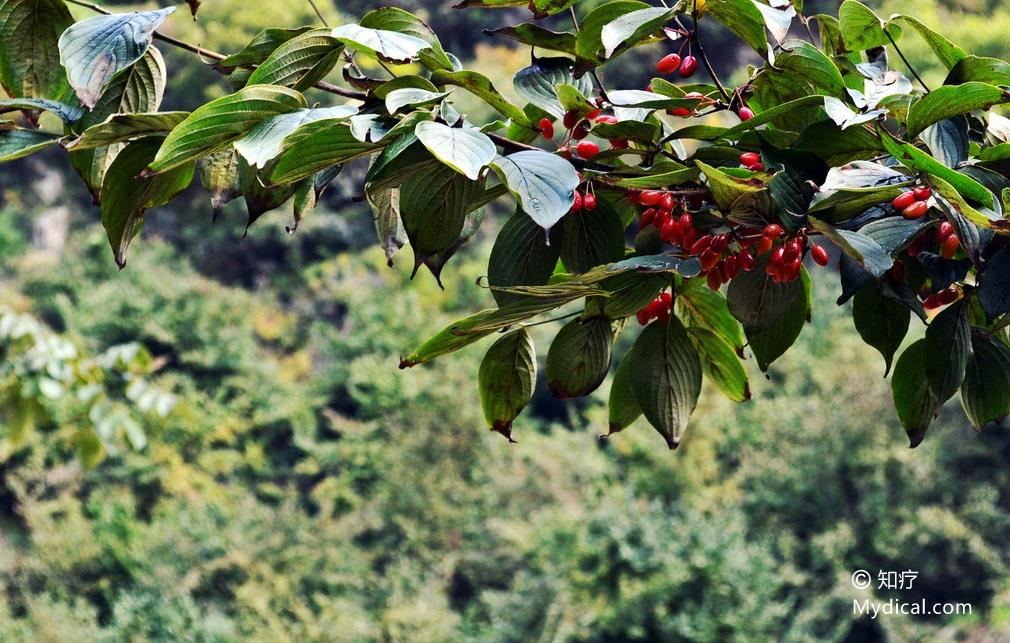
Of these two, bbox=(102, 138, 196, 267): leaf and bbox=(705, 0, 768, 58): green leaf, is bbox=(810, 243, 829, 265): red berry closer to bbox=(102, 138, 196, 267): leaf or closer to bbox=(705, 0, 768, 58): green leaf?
bbox=(705, 0, 768, 58): green leaf

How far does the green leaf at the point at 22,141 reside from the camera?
33 centimetres

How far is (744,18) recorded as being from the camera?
36 centimetres

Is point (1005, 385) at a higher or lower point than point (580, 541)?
higher

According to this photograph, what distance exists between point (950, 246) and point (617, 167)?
0.38 feet

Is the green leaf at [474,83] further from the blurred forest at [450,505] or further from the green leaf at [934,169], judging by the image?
the blurred forest at [450,505]

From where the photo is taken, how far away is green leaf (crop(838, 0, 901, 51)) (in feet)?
1.39

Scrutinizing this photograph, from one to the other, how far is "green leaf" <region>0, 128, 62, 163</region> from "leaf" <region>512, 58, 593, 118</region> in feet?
0.51

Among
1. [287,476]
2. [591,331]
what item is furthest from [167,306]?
[591,331]

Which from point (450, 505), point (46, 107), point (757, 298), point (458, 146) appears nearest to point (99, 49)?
point (46, 107)

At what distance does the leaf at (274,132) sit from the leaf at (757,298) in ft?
0.51

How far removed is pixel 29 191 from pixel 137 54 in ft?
38.9

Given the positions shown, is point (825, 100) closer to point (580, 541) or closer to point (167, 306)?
point (580, 541)

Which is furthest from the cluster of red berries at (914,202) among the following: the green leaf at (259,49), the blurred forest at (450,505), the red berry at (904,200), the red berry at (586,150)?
the blurred forest at (450,505)

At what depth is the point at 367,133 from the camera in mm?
305
